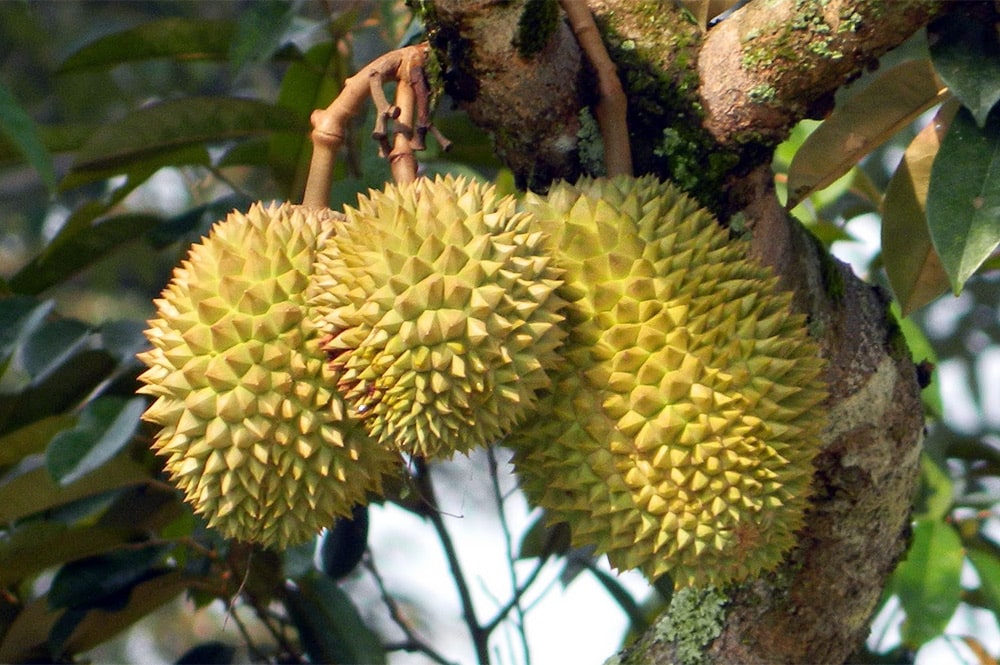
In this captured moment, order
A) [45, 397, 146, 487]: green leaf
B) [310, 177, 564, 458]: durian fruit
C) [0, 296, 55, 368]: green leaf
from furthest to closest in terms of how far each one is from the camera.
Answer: [0, 296, 55, 368]: green leaf < [45, 397, 146, 487]: green leaf < [310, 177, 564, 458]: durian fruit

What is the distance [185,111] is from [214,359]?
993mm

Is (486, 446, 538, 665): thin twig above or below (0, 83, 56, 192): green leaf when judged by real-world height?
below

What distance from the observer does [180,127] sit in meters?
1.83

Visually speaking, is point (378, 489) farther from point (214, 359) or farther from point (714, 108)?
point (714, 108)

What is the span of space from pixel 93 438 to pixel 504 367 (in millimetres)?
870

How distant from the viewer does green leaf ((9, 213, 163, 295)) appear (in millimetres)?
1852

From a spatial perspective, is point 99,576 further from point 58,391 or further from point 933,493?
point 933,493

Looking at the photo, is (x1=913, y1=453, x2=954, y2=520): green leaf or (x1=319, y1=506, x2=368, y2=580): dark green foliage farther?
(x1=913, y1=453, x2=954, y2=520): green leaf

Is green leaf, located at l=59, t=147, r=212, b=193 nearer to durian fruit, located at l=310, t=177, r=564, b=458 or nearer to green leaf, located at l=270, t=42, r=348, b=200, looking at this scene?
green leaf, located at l=270, t=42, r=348, b=200

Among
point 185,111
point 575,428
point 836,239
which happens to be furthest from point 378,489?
point 836,239

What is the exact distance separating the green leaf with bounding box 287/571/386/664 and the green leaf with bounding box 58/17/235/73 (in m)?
1.04

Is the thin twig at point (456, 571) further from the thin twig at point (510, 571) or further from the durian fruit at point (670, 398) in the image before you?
the durian fruit at point (670, 398)

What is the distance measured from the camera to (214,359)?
3.24ft

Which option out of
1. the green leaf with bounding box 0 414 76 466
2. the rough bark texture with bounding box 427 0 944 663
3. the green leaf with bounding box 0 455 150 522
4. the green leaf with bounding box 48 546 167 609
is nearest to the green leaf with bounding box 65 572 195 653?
the green leaf with bounding box 48 546 167 609
